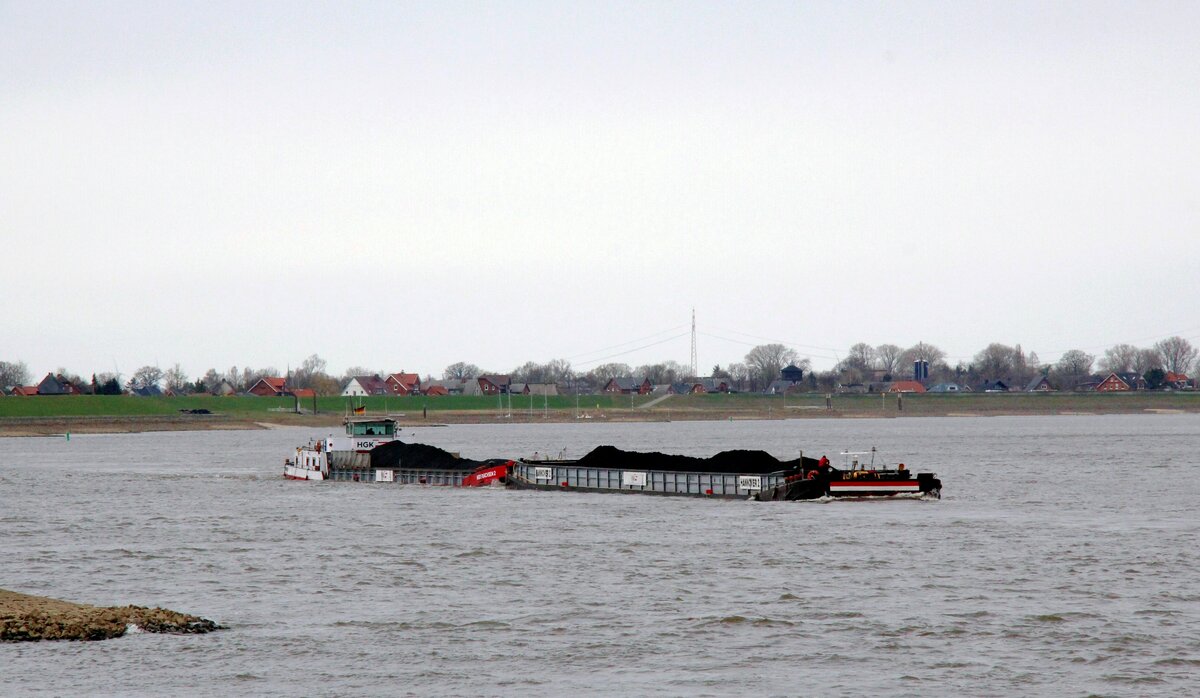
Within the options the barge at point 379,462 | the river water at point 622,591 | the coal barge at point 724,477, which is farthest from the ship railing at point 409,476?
the river water at point 622,591

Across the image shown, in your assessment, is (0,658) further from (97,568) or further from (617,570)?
(617,570)

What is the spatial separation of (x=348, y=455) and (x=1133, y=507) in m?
46.3

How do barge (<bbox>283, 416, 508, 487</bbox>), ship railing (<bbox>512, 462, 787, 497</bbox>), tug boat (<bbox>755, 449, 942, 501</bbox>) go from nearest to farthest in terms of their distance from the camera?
tug boat (<bbox>755, 449, 942, 501</bbox>), ship railing (<bbox>512, 462, 787, 497</bbox>), barge (<bbox>283, 416, 508, 487</bbox>)

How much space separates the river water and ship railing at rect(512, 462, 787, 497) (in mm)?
944

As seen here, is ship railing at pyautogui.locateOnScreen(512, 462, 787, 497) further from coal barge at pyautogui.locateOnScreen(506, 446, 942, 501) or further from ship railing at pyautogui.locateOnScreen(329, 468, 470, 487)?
ship railing at pyautogui.locateOnScreen(329, 468, 470, 487)

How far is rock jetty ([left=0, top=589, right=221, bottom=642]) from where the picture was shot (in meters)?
27.9

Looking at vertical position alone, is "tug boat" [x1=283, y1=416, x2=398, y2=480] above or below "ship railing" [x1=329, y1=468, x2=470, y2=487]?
above

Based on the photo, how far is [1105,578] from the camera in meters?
37.0

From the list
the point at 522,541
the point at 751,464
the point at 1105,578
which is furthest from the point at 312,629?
the point at 751,464

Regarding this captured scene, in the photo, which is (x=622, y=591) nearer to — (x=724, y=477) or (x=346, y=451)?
(x=724, y=477)

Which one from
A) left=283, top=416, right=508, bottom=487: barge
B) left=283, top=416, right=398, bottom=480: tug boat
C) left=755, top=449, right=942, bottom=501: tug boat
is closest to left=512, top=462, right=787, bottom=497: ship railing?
left=755, top=449, right=942, bottom=501: tug boat

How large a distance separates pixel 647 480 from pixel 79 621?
1698 inches

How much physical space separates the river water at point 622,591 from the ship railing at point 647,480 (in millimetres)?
944

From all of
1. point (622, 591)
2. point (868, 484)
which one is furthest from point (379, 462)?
point (622, 591)
